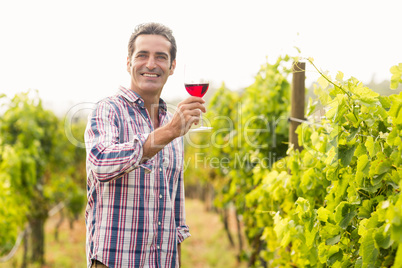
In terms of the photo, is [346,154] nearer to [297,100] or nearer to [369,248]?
[369,248]

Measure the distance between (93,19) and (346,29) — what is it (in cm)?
1505

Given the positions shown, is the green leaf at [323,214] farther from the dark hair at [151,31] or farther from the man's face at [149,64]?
the dark hair at [151,31]

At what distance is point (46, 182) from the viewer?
8.45 m

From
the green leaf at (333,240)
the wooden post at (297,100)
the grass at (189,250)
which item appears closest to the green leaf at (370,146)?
the green leaf at (333,240)

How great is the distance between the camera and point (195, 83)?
1.82 meters

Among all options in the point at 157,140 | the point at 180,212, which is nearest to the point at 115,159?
the point at 157,140

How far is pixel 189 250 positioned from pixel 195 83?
7548 millimetres

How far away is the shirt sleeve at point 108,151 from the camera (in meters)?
1.57

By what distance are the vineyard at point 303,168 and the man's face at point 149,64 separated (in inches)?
31.6

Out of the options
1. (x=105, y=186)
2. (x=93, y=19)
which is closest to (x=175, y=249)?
→ (x=105, y=186)

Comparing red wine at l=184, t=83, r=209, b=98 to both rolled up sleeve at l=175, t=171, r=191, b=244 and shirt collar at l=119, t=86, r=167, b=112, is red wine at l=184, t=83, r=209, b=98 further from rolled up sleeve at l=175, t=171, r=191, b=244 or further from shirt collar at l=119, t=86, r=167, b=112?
rolled up sleeve at l=175, t=171, r=191, b=244

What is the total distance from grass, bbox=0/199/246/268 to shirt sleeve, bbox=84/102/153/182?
5434 millimetres

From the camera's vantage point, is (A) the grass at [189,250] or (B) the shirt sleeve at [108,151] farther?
(A) the grass at [189,250]

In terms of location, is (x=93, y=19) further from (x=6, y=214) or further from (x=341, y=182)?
(x=341, y=182)
